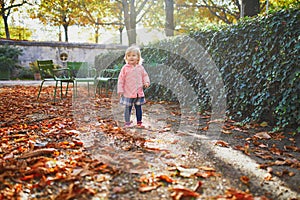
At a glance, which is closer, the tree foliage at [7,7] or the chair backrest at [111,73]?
the chair backrest at [111,73]

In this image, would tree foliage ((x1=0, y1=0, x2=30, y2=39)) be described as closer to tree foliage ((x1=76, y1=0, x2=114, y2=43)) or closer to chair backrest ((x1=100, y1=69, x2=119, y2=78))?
tree foliage ((x1=76, y1=0, x2=114, y2=43))

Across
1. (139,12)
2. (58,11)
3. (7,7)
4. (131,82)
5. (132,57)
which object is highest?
(7,7)

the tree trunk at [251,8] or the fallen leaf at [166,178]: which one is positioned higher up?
the tree trunk at [251,8]

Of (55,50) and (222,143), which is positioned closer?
(222,143)

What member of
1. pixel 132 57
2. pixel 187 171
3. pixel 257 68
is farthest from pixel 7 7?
pixel 187 171

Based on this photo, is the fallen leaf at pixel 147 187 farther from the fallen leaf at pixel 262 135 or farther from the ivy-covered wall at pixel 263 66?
the ivy-covered wall at pixel 263 66

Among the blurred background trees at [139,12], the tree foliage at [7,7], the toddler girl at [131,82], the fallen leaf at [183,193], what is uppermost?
the tree foliage at [7,7]

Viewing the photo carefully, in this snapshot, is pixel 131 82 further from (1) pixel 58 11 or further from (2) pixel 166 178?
(1) pixel 58 11

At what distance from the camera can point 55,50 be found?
65.8 ft

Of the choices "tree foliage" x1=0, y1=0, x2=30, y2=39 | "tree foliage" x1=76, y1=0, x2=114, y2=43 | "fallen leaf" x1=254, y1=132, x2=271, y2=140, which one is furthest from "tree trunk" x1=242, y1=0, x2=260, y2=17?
"tree foliage" x1=0, y1=0, x2=30, y2=39

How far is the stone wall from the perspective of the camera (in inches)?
744

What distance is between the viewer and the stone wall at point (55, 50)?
62.0 ft

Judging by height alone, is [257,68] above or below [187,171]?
above

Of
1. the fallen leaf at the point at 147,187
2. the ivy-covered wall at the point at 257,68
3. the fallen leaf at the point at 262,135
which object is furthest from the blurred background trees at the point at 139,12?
the fallen leaf at the point at 147,187
